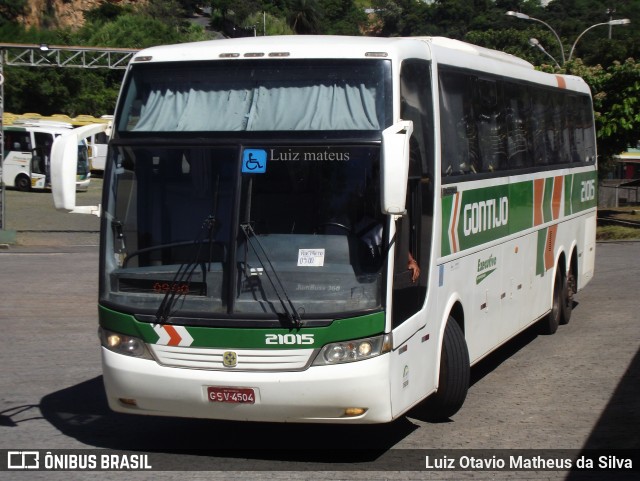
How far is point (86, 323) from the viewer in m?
14.1

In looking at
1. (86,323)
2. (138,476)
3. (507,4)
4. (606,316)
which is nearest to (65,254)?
(86,323)

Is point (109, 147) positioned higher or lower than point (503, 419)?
higher

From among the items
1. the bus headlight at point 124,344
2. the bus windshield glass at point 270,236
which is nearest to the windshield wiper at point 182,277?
the bus windshield glass at point 270,236

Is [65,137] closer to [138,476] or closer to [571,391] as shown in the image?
[138,476]

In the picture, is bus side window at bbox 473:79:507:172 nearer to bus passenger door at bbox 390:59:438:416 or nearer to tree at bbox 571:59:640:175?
bus passenger door at bbox 390:59:438:416

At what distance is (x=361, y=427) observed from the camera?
8.54 metres

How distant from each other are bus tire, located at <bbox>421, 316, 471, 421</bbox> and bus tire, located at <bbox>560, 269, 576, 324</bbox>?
5.39m

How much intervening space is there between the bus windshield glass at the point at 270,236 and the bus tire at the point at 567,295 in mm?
7257

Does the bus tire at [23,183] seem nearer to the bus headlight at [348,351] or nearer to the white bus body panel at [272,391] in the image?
the white bus body panel at [272,391]

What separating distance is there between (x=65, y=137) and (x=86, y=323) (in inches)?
287

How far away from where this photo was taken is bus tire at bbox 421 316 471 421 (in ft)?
28.1

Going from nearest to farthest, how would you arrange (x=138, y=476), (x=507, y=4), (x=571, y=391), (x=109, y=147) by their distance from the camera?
(x=138, y=476)
(x=109, y=147)
(x=571, y=391)
(x=507, y=4)

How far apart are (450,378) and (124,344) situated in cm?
279

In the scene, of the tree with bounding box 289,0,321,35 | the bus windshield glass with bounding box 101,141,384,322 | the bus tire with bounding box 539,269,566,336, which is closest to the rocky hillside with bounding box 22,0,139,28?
the tree with bounding box 289,0,321,35
